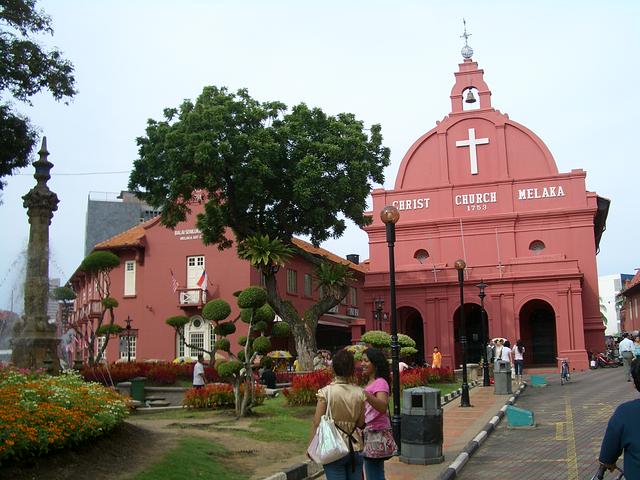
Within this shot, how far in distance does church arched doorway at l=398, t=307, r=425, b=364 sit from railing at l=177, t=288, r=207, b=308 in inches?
417

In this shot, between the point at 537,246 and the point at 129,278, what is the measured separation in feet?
71.3

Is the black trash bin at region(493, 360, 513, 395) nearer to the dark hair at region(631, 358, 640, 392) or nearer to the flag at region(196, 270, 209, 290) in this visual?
the dark hair at region(631, 358, 640, 392)

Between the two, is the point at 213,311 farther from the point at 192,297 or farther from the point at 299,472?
the point at 192,297

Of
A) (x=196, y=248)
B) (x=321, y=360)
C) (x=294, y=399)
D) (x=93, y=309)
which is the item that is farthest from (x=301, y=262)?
(x=294, y=399)

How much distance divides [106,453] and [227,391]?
24.7 feet

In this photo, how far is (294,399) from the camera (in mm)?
16078

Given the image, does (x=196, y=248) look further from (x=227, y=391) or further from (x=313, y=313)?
(x=227, y=391)

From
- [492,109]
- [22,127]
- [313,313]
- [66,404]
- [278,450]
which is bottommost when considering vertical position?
[278,450]

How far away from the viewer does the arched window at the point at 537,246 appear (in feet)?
116

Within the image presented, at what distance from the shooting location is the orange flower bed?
704 cm

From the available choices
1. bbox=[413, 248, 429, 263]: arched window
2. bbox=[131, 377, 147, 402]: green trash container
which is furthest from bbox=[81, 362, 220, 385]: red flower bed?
bbox=[413, 248, 429, 263]: arched window

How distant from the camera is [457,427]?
13.1m

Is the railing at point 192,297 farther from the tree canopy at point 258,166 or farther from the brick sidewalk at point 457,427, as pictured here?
the brick sidewalk at point 457,427

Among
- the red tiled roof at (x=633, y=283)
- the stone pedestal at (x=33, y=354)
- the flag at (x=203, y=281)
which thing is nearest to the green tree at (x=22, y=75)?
the stone pedestal at (x=33, y=354)
